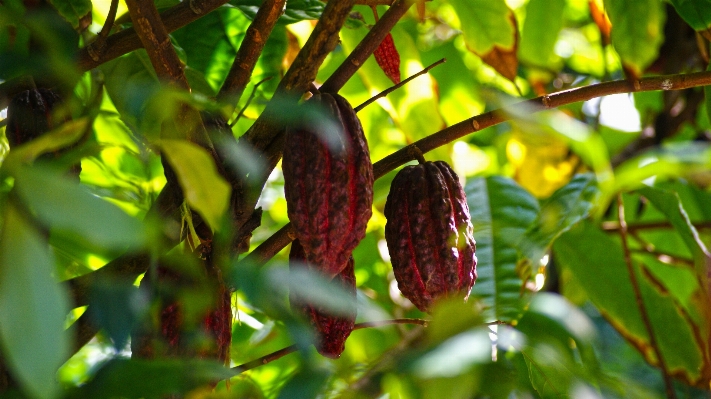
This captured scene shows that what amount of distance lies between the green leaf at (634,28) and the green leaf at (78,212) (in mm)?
721

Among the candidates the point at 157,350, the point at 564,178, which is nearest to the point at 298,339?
the point at 157,350

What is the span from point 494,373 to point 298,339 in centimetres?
10

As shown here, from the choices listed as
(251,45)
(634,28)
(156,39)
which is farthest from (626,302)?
(156,39)

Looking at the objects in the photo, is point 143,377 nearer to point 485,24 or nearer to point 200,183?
point 200,183

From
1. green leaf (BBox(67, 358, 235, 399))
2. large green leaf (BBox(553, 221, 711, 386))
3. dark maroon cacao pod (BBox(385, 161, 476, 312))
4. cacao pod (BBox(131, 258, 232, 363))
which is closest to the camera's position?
green leaf (BBox(67, 358, 235, 399))

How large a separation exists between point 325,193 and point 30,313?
31 cm

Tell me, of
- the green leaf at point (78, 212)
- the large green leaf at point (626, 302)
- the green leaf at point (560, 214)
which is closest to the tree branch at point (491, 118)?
the green leaf at point (560, 214)

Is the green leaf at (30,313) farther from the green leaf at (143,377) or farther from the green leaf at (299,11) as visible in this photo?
the green leaf at (299,11)

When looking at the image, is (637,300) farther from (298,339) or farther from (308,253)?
(298,339)

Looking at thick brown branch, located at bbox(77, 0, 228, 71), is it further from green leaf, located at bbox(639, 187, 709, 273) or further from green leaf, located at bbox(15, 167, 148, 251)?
green leaf, located at bbox(639, 187, 709, 273)

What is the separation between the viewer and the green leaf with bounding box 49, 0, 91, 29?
85cm

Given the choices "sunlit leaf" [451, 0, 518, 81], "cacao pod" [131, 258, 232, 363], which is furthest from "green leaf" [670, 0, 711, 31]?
"cacao pod" [131, 258, 232, 363]

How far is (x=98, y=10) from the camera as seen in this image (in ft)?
3.95

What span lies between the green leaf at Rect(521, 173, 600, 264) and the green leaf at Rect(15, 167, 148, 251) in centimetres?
66
